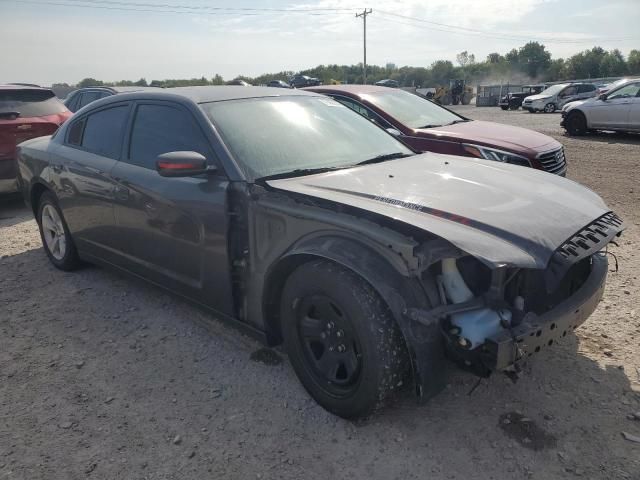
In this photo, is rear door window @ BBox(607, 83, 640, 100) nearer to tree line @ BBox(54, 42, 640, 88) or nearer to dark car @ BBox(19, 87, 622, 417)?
dark car @ BBox(19, 87, 622, 417)

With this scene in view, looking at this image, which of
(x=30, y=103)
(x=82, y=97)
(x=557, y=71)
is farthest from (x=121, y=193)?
(x=557, y=71)

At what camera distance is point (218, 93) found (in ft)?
11.9

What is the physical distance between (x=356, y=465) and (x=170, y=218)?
1903mm

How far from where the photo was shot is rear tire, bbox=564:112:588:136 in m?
14.2

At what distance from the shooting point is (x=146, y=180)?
3.51 m

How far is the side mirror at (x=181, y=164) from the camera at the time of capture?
2875mm

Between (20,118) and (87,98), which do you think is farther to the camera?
(87,98)

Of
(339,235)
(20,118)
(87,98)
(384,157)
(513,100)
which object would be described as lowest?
(513,100)

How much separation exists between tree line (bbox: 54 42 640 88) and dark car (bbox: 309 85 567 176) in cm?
5712

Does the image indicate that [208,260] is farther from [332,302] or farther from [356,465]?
[356,465]

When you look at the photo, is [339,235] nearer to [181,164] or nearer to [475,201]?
[475,201]

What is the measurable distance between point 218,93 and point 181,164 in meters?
0.98

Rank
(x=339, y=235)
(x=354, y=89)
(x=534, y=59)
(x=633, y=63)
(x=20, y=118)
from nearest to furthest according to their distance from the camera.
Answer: (x=339, y=235)
(x=354, y=89)
(x=20, y=118)
(x=633, y=63)
(x=534, y=59)

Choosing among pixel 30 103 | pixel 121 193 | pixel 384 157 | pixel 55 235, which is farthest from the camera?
pixel 30 103
